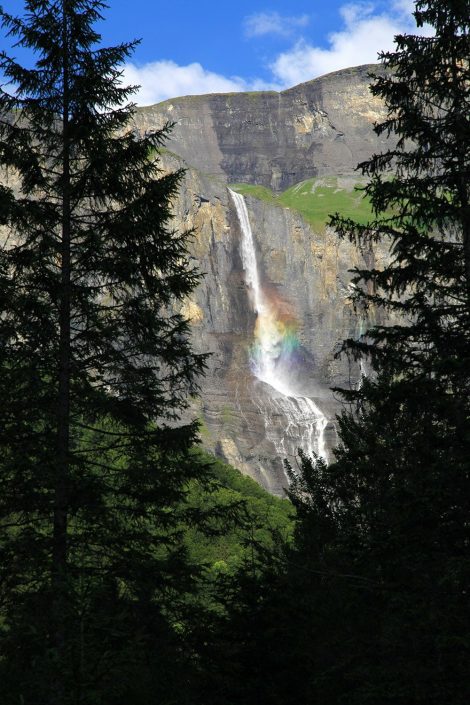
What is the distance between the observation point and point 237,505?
36.8ft

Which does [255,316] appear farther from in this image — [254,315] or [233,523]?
[233,523]

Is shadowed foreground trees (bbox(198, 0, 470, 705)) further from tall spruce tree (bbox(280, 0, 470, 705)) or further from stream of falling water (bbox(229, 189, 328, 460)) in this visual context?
stream of falling water (bbox(229, 189, 328, 460))

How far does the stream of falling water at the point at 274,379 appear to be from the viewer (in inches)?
4739

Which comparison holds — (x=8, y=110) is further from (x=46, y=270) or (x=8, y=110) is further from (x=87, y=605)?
(x=87, y=605)

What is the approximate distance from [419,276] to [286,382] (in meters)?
127

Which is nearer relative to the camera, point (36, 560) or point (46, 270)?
point (36, 560)

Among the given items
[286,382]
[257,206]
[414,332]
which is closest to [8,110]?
[414,332]

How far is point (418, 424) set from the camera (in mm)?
9273

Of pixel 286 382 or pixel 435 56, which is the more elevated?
pixel 286 382

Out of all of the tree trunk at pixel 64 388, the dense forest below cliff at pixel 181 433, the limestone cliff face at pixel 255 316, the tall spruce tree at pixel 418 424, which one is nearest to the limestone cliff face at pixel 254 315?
the limestone cliff face at pixel 255 316

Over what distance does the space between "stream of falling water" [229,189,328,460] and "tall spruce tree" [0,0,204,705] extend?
103015 mm

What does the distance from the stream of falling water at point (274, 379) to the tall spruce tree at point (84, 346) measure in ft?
338

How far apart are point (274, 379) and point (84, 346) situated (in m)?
125

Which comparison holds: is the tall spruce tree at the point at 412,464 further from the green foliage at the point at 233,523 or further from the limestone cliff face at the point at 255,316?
the limestone cliff face at the point at 255,316
